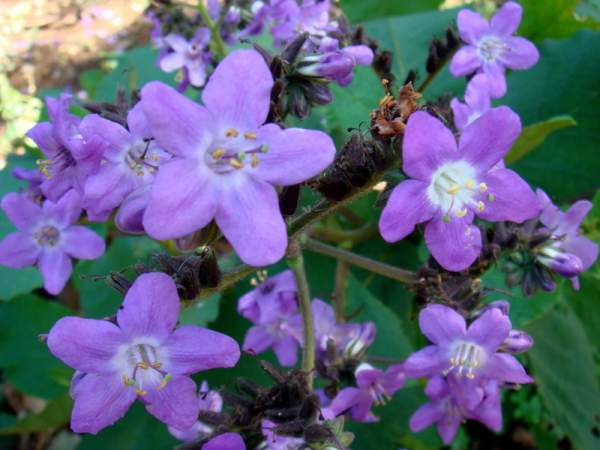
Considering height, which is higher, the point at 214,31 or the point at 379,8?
the point at 214,31

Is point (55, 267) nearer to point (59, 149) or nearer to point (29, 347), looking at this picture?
point (59, 149)

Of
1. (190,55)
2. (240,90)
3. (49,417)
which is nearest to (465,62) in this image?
(190,55)

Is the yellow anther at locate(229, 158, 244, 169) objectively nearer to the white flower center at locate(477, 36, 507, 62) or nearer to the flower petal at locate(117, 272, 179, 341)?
the flower petal at locate(117, 272, 179, 341)

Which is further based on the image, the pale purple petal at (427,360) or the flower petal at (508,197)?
the pale purple petal at (427,360)

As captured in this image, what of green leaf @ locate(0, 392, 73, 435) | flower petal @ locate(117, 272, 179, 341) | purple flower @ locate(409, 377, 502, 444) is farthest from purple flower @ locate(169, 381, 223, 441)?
green leaf @ locate(0, 392, 73, 435)

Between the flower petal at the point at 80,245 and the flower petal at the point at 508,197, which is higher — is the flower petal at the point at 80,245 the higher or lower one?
the lower one

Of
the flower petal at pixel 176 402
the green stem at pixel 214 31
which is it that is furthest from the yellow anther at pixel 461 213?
the green stem at pixel 214 31

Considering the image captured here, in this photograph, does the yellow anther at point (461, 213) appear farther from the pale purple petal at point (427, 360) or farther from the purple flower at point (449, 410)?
the purple flower at point (449, 410)

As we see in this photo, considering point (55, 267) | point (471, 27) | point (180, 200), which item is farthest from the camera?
point (471, 27)

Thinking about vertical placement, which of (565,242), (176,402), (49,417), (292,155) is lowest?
(49,417)
